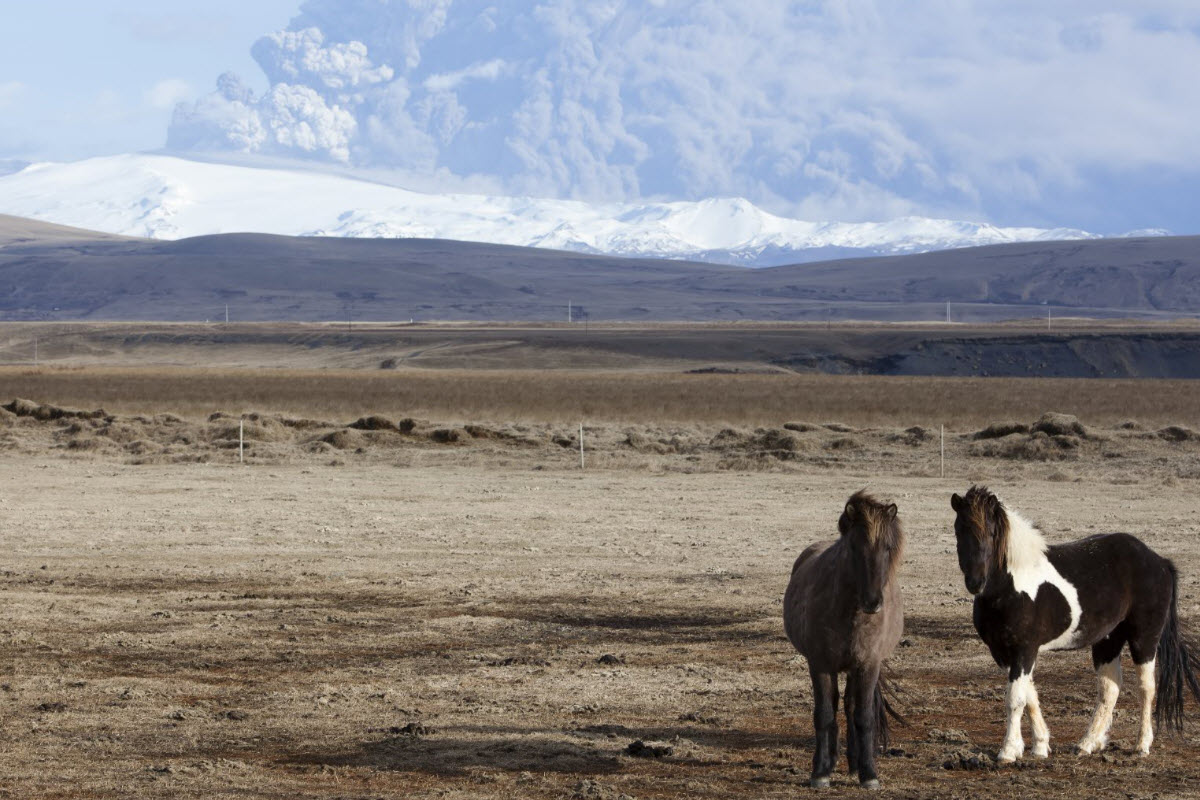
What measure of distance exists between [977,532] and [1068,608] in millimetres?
875

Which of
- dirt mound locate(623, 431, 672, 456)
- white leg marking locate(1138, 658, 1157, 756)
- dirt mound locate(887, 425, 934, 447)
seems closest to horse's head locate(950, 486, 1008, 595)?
white leg marking locate(1138, 658, 1157, 756)

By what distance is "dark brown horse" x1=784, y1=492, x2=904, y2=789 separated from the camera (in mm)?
7867

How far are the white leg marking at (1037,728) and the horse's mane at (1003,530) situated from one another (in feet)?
2.44

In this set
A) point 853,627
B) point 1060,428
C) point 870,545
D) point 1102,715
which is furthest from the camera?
point 1060,428

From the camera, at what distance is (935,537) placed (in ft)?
65.2

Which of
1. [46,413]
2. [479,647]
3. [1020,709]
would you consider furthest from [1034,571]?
[46,413]

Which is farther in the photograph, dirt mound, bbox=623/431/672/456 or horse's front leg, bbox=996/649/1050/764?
dirt mound, bbox=623/431/672/456

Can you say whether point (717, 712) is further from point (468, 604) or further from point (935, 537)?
point (935, 537)

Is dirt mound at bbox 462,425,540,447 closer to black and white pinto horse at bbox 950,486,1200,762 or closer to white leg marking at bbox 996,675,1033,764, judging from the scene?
black and white pinto horse at bbox 950,486,1200,762

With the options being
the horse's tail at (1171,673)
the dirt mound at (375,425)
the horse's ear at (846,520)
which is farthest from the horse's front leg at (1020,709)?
the dirt mound at (375,425)

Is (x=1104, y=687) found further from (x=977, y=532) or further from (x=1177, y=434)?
(x=1177, y=434)

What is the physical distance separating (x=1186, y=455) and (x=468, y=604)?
22.5 metres

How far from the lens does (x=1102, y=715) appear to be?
29.1 ft

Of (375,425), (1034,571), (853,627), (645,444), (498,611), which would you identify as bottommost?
(498,611)
